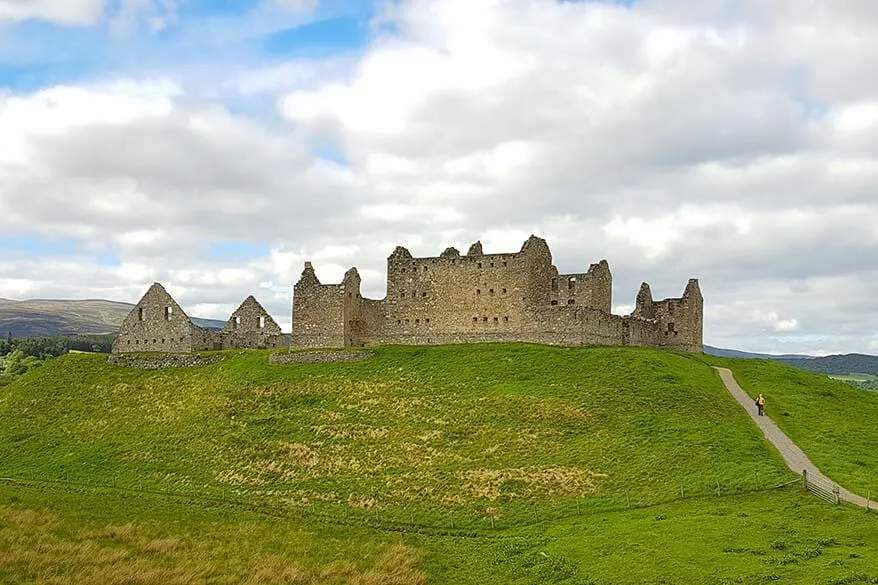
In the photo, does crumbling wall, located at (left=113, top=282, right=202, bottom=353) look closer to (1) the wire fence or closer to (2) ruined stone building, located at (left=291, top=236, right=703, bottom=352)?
(2) ruined stone building, located at (left=291, top=236, right=703, bottom=352)

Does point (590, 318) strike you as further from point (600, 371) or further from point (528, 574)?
point (528, 574)

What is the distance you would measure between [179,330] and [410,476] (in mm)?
39865

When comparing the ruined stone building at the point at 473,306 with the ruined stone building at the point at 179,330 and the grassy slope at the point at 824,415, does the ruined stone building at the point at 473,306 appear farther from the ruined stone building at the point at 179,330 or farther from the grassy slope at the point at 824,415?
the grassy slope at the point at 824,415

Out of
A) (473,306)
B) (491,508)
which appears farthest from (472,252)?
(491,508)

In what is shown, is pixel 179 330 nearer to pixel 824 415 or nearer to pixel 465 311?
pixel 465 311

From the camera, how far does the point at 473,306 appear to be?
2837 inches

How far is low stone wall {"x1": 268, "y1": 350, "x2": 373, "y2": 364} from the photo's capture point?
67438mm

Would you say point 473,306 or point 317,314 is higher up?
point 473,306

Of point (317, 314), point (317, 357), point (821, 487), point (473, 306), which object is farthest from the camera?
point (317, 314)

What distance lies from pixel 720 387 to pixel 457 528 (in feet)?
96.3

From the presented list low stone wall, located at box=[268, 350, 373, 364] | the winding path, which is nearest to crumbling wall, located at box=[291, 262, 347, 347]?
low stone wall, located at box=[268, 350, 373, 364]

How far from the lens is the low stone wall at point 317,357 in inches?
2655

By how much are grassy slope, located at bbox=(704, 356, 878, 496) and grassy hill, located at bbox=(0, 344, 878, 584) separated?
3125mm

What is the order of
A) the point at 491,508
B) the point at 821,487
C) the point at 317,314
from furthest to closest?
the point at 317,314, the point at 491,508, the point at 821,487
